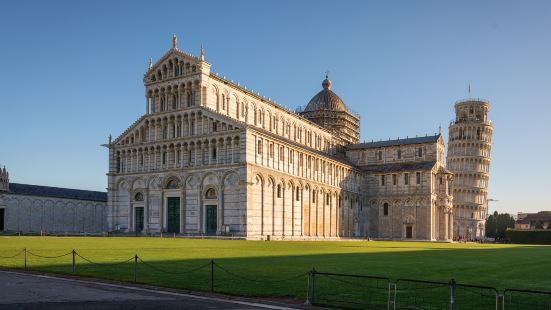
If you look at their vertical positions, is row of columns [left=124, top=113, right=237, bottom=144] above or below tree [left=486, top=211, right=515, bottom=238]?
above

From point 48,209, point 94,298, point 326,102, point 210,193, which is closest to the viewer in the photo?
point 94,298

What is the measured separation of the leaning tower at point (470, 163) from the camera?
126 metres

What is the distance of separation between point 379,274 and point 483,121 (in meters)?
115

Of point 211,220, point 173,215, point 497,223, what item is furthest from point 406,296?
point 497,223

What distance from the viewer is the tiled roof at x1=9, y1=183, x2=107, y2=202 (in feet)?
281

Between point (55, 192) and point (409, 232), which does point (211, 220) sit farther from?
point (409, 232)

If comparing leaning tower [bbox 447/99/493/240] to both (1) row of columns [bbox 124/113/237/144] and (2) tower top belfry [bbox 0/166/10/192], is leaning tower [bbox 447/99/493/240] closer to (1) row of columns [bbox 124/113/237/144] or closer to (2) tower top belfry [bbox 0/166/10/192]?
(1) row of columns [bbox 124/113/237/144]

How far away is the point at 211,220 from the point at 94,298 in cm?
5067

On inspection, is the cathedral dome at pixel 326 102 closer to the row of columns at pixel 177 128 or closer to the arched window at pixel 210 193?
the row of columns at pixel 177 128

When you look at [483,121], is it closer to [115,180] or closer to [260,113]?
[260,113]

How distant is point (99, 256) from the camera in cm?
3058

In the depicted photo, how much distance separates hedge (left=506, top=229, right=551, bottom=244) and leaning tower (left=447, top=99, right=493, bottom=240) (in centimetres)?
2062

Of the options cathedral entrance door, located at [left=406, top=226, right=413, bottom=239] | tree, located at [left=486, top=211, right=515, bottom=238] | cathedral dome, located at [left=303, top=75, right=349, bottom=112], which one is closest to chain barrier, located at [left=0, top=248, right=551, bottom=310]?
cathedral entrance door, located at [left=406, top=226, right=413, bottom=239]

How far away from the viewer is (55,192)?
92.1 meters
